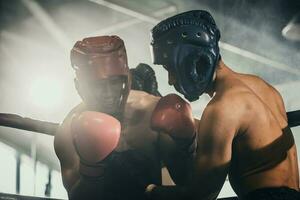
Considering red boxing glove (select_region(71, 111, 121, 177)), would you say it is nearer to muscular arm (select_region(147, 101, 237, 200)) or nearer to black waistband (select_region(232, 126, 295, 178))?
muscular arm (select_region(147, 101, 237, 200))

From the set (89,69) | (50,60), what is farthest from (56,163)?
(89,69)

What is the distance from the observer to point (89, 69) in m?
2.66

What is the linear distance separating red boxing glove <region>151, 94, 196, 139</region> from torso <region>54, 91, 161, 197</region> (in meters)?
0.42

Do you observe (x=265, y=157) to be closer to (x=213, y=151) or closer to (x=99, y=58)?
(x=213, y=151)

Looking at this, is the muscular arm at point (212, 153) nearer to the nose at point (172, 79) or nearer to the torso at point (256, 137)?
the torso at point (256, 137)

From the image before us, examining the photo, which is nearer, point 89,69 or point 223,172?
point 223,172

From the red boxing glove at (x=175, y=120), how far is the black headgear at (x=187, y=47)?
12 cm

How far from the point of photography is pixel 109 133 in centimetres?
232

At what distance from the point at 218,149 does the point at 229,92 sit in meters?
0.27

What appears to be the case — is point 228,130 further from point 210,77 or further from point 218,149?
point 210,77

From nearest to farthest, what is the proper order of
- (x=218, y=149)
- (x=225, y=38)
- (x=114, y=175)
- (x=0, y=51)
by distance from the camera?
(x=218, y=149)
(x=114, y=175)
(x=225, y=38)
(x=0, y=51)

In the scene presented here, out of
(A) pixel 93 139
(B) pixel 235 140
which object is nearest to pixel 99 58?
(A) pixel 93 139

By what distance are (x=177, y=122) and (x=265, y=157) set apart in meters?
0.45

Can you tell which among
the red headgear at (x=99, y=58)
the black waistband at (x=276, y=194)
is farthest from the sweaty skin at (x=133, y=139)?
the black waistband at (x=276, y=194)
